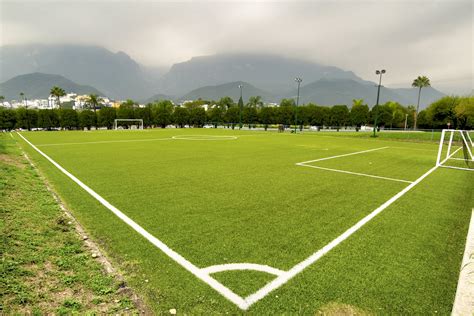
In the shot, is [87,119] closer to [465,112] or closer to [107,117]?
[107,117]

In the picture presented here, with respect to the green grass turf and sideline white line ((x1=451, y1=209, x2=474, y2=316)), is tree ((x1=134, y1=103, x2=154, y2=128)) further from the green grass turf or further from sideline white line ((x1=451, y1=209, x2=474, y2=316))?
sideline white line ((x1=451, y1=209, x2=474, y2=316))

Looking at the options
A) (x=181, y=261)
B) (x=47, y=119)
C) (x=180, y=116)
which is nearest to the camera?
(x=181, y=261)

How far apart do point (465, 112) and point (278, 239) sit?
7403 centimetres

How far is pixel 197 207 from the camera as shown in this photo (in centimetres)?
584

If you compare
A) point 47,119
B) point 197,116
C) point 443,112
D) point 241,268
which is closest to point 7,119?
point 47,119

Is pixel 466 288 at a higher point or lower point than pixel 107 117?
lower

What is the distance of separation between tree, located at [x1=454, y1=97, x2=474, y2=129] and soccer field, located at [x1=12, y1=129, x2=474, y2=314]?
65503 millimetres

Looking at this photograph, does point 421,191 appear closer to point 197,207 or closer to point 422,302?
point 422,302

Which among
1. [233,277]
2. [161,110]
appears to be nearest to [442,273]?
[233,277]

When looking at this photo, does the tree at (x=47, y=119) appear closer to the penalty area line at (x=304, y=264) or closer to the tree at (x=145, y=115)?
the tree at (x=145, y=115)

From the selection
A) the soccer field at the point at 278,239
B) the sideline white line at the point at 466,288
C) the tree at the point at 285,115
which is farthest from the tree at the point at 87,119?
the sideline white line at the point at 466,288

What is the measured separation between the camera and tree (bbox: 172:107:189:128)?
67.9 m

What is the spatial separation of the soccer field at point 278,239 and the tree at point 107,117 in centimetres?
5605

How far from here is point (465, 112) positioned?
57000 millimetres
